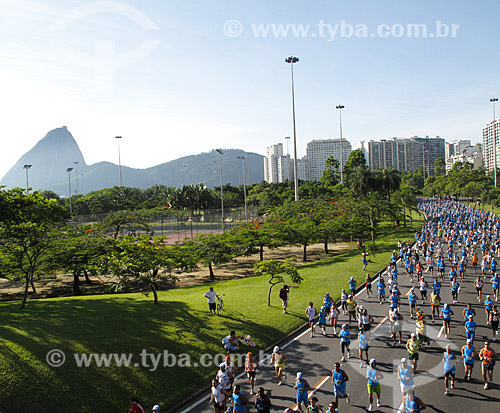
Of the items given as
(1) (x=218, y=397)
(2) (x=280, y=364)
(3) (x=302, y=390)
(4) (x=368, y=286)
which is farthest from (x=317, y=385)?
(4) (x=368, y=286)

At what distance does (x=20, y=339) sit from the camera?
12367mm

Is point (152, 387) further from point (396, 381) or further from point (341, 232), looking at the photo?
point (341, 232)

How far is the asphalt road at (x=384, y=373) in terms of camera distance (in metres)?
10.1

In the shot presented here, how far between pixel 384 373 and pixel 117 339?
9.45 meters

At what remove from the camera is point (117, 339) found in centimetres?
1336

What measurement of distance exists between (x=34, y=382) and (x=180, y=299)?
9.89 m

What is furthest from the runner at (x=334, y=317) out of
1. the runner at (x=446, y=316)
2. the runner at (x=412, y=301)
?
the runner at (x=446, y=316)

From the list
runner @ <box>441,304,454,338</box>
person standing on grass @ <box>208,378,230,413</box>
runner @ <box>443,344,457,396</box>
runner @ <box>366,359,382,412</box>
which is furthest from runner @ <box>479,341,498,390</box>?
person standing on grass @ <box>208,378,230,413</box>

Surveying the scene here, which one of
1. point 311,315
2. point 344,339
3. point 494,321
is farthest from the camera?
point 311,315

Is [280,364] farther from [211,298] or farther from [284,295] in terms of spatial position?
[284,295]

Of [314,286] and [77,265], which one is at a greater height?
[77,265]

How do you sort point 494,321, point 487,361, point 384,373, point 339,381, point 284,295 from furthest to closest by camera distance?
1. point 284,295
2. point 494,321
3. point 384,373
4. point 487,361
5. point 339,381

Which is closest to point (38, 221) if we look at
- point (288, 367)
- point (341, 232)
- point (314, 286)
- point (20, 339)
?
point (20, 339)

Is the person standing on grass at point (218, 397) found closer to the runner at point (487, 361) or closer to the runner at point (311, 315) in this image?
the runner at point (311, 315)
